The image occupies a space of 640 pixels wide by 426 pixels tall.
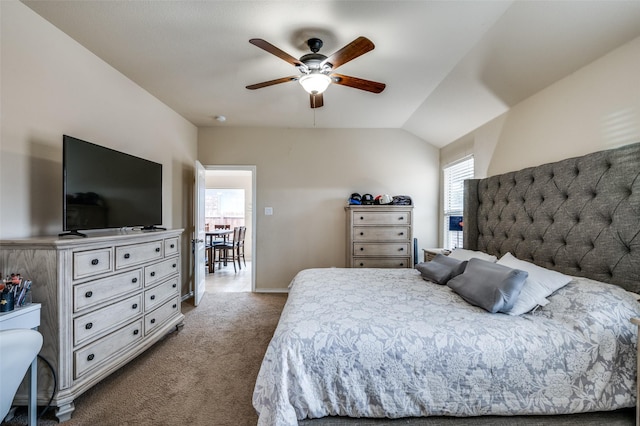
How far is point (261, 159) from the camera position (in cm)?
407

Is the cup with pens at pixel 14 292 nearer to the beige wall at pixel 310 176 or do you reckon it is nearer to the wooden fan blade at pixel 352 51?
the wooden fan blade at pixel 352 51

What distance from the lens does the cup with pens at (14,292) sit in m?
1.33

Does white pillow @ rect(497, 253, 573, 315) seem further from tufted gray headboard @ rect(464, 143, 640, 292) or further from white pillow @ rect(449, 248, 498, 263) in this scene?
white pillow @ rect(449, 248, 498, 263)

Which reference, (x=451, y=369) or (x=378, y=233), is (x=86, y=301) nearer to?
(x=451, y=369)

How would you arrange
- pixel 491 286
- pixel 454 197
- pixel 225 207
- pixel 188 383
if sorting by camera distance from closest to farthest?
pixel 491 286 < pixel 188 383 < pixel 454 197 < pixel 225 207

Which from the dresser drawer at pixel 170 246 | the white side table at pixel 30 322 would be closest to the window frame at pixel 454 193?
the dresser drawer at pixel 170 246

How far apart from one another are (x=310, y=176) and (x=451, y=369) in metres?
3.27

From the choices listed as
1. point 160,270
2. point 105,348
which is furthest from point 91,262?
point 160,270

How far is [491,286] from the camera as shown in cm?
Result: 152

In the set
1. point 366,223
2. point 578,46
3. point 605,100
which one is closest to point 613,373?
point 605,100

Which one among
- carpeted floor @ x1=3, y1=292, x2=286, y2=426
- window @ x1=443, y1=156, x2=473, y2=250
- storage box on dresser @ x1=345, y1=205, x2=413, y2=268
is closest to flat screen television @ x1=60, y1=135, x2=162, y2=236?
A: carpeted floor @ x1=3, y1=292, x2=286, y2=426

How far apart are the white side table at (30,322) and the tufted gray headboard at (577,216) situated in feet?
10.2

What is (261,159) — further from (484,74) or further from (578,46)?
(578,46)

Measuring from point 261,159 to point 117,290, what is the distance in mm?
2638
